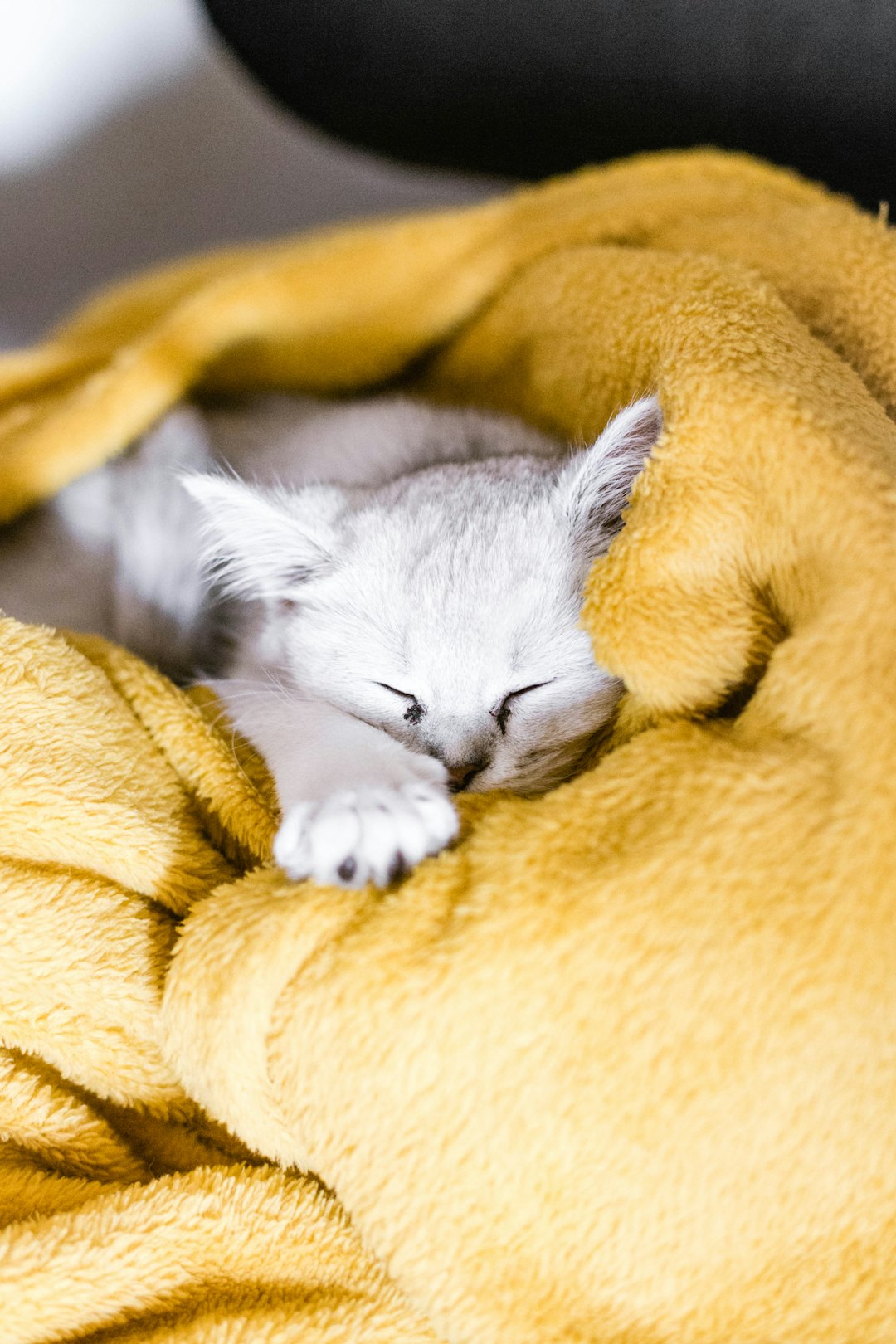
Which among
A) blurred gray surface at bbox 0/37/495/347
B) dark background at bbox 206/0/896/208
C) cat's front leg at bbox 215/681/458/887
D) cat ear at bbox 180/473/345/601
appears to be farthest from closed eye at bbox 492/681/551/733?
blurred gray surface at bbox 0/37/495/347

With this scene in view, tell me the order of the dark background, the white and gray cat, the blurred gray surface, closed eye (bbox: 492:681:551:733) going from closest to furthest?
the white and gray cat → closed eye (bbox: 492:681:551:733) → the dark background → the blurred gray surface

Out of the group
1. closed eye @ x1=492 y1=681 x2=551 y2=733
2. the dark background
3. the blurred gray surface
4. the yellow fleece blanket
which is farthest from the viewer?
the blurred gray surface

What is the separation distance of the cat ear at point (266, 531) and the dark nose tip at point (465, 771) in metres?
0.29

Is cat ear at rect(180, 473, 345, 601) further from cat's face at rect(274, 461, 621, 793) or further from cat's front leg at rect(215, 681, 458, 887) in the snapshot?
cat's front leg at rect(215, 681, 458, 887)

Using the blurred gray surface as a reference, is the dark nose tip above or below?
below

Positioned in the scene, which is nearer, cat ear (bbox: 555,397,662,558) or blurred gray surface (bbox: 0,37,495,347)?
cat ear (bbox: 555,397,662,558)

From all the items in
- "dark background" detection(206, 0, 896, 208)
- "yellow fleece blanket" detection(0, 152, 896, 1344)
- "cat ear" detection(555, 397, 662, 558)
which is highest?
"dark background" detection(206, 0, 896, 208)

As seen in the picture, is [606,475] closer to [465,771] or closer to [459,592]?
[459,592]

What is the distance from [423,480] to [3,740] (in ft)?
1.69

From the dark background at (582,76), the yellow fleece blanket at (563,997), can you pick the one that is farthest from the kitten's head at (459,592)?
the dark background at (582,76)

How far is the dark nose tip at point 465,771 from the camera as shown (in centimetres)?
91

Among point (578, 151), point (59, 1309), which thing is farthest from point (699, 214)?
point (59, 1309)

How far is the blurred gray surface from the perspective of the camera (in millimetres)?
1802

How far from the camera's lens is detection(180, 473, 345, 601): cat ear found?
39.3 inches
